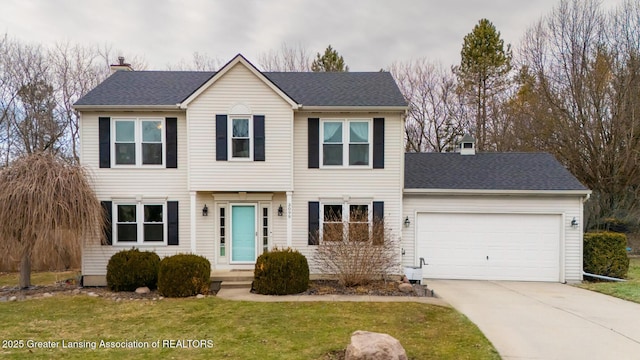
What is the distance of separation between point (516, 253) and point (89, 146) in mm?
13686

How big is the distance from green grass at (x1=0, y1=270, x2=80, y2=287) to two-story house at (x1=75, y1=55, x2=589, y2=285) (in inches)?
85.4

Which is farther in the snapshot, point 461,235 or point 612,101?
point 612,101

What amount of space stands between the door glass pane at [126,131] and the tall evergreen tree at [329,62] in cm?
1640

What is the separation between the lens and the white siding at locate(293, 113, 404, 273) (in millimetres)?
10852

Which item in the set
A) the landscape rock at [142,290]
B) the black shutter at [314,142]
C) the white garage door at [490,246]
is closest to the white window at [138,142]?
the landscape rock at [142,290]

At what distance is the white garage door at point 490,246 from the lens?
36.6ft

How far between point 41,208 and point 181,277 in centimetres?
385

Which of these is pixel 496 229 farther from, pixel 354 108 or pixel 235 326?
pixel 235 326

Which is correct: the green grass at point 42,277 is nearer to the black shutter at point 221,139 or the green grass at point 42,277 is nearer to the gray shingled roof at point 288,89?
the gray shingled roof at point 288,89

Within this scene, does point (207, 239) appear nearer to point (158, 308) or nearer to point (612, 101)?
point (158, 308)

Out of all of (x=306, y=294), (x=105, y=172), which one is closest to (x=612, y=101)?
(x=306, y=294)

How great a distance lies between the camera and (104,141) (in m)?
10.5

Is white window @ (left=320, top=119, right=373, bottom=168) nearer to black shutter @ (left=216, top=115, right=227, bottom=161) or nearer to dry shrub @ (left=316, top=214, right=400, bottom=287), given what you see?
dry shrub @ (left=316, top=214, right=400, bottom=287)

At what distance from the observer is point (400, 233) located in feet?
36.0
